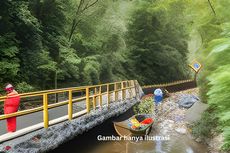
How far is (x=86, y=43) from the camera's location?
2322cm

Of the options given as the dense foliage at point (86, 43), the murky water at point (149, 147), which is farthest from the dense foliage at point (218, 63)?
the dense foliage at point (86, 43)

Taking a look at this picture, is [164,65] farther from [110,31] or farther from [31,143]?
[31,143]

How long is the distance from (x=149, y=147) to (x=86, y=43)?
11.4 meters

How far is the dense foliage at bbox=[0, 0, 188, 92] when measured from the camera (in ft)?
51.7

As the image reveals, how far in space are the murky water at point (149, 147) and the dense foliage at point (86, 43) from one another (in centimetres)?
496

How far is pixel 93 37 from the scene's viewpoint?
2439cm

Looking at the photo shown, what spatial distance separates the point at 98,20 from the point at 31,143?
17242 mm

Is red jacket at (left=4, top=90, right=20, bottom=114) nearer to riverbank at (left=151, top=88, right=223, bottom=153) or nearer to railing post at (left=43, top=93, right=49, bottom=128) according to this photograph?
→ railing post at (left=43, top=93, right=49, bottom=128)

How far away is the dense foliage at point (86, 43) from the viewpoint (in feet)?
51.7

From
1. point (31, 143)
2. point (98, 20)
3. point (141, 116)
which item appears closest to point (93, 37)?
point (98, 20)

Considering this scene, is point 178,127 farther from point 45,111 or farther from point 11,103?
point 11,103

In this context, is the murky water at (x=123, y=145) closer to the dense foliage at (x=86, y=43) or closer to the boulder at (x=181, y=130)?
the boulder at (x=181, y=130)

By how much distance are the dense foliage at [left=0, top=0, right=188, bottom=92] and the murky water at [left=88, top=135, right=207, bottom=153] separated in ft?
16.3

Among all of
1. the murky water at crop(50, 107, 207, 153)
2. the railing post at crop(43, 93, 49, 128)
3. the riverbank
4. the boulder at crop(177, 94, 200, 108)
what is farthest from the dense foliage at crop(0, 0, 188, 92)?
the railing post at crop(43, 93, 49, 128)
